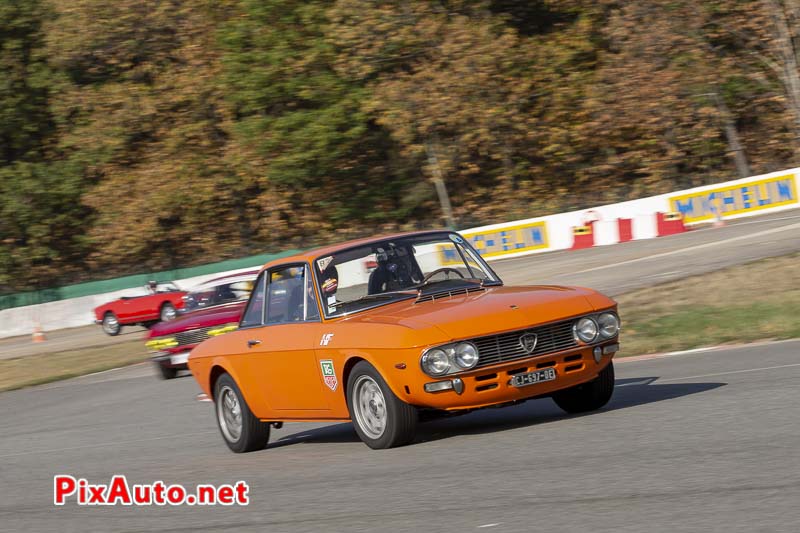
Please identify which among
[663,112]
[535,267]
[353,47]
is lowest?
[535,267]

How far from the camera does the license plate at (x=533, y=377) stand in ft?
25.7

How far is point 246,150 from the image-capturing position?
4928cm

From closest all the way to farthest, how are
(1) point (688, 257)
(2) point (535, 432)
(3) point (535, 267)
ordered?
(2) point (535, 432) → (1) point (688, 257) → (3) point (535, 267)

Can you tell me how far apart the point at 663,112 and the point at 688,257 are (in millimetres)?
21072

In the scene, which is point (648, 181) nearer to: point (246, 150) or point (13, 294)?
point (246, 150)

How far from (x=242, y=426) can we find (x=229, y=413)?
317 millimetres

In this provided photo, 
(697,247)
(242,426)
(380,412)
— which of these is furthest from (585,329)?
(697,247)

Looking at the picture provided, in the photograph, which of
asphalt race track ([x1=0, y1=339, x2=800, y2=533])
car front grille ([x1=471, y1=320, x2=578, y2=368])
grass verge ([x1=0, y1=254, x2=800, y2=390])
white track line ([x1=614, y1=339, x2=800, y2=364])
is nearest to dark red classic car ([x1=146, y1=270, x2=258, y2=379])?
grass verge ([x1=0, y1=254, x2=800, y2=390])

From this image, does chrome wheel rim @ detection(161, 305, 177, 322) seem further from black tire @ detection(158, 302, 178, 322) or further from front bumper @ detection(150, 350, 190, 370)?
front bumper @ detection(150, 350, 190, 370)

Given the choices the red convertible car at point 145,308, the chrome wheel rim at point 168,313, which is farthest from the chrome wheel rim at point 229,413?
the chrome wheel rim at point 168,313

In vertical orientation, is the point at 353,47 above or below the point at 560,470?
above

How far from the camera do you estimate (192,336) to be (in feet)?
63.8

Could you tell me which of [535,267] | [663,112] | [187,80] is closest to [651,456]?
[535,267]

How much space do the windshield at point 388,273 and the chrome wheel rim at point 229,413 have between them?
1459 millimetres
